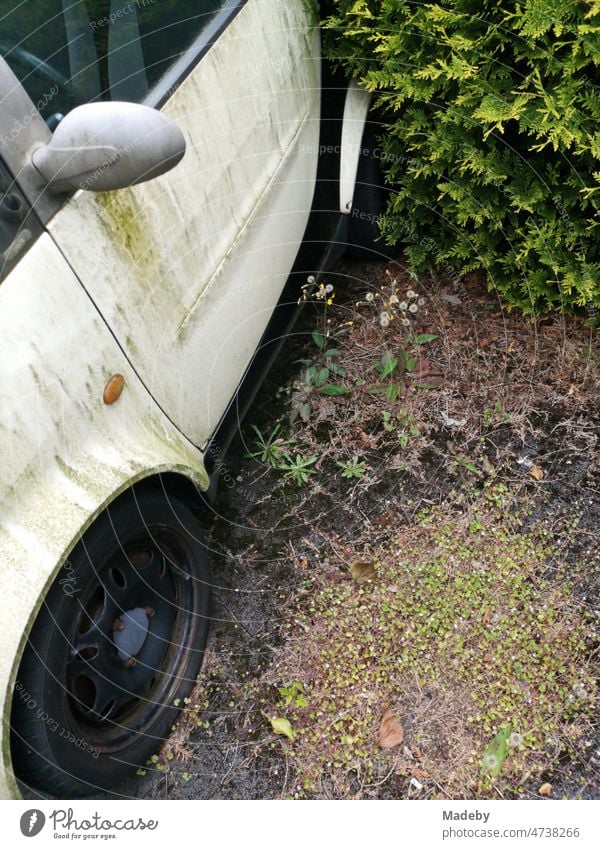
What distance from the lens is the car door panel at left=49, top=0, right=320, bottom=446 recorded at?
1.99 metres

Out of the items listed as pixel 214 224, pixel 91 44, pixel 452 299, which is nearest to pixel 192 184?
pixel 214 224

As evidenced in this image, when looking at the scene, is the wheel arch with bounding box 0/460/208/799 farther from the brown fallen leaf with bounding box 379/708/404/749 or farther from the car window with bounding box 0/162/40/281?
the brown fallen leaf with bounding box 379/708/404/749

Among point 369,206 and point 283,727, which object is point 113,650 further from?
→ point 369,206

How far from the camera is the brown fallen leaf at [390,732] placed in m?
2.26

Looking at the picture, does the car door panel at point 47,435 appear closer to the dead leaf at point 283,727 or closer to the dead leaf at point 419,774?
the dead leaf at point 283,727

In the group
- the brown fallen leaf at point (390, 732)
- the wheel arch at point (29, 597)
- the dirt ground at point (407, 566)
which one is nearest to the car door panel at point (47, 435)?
the wheel arch at point (29, 597)

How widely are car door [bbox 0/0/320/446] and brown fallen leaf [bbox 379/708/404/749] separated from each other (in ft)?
3.60

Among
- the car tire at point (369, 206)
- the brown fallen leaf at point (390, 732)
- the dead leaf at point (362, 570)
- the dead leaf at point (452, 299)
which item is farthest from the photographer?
the dead leaf at point (452, 299)

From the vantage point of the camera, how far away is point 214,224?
237 cm

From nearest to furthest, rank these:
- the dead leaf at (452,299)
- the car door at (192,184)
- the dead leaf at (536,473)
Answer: the car door at (192,184) → the dead leaf at (536,473) → the dead leaf at (452,299)

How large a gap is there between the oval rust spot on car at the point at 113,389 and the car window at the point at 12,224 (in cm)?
41

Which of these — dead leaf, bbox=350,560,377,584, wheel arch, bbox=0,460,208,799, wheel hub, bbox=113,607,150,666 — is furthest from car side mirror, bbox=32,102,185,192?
dead leaf, bbox=350,560,377,584

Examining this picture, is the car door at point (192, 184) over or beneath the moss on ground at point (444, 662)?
over

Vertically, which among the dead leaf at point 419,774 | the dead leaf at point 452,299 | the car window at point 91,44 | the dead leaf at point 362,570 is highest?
the car window at point 91,44
